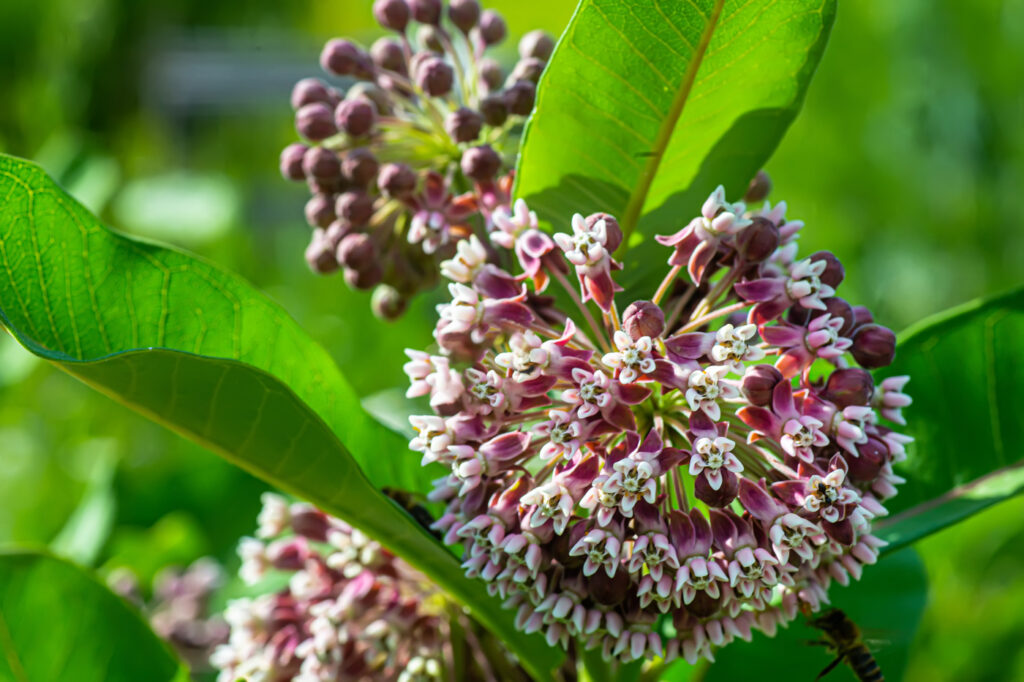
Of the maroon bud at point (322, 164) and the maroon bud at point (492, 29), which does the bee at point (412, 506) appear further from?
the maroon bud at point (492, 29)

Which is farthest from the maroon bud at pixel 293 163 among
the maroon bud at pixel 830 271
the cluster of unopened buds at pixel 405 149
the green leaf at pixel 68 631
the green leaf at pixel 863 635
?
the green leaf at pixel 863 635

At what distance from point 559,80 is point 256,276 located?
9.08ft

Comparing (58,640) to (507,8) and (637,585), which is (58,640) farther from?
(507,8)

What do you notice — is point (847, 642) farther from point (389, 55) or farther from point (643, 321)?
point (389, 55)

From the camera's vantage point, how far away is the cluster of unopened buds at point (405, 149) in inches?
38.6

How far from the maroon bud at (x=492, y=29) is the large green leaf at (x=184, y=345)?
1.57 ft

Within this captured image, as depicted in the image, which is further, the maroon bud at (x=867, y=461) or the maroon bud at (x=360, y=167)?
the maroon bud at (x=360, y=167)

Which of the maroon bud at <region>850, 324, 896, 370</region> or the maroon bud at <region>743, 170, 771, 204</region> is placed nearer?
the maroon bud at <region>850, 324, 896, 370</region>

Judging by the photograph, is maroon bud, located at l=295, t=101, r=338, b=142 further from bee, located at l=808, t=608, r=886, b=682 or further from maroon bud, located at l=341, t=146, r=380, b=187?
bee, located at l=808, t=608, r=886, b=682

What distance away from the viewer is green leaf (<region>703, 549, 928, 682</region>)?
1.05 metres

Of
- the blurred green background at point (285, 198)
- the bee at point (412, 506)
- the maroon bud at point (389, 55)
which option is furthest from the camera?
the blurred green background at point (285, 198)

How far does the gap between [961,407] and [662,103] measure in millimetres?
474

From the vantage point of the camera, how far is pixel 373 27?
391 inches

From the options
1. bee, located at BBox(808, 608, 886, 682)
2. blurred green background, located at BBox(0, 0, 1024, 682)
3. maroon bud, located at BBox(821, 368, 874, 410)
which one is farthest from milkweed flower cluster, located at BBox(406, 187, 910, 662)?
blurred green background, located at BBox(0, 0, 1024, 682)
